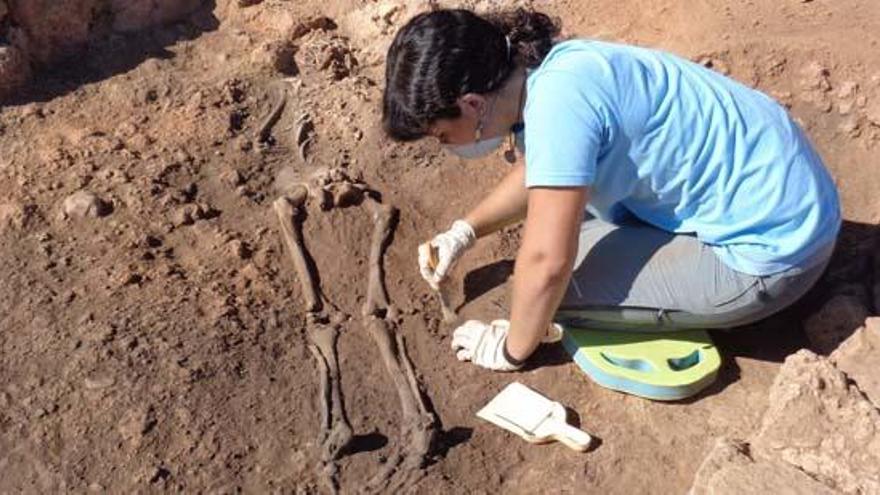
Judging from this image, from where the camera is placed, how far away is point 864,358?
112 inches

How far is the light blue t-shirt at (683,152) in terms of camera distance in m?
2.60

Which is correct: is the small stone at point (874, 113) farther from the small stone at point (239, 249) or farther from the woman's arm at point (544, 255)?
the small stone at point (239, 249)

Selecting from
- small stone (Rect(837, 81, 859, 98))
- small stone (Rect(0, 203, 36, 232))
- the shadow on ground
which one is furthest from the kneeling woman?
the shadow on ground

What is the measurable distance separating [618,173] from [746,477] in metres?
0.81

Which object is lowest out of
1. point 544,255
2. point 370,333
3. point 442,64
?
point 370,333

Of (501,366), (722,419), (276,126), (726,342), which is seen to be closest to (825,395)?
(722,419)

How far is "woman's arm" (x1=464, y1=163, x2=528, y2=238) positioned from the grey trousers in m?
0.24

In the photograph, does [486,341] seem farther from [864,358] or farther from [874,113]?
[874,113]

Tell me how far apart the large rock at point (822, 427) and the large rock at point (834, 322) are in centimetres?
47

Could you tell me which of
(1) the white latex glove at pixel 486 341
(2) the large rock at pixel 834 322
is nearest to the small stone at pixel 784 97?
(2) the large rock at pixel 834 322


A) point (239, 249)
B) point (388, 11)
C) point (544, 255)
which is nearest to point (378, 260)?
point (239, 249)

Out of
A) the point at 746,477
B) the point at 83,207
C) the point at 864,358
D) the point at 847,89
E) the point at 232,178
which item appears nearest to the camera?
the point at 746,477

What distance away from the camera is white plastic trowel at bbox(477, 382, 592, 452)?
295cm

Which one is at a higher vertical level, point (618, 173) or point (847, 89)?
point (618, 173)
